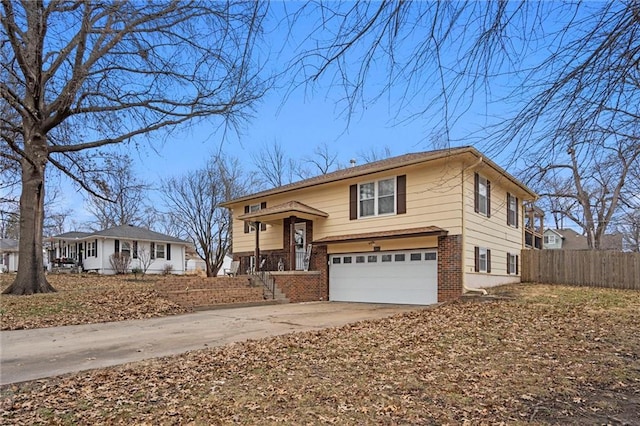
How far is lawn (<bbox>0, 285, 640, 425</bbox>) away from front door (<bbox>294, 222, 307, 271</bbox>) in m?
9.70

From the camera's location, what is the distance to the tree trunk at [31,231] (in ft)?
44.2

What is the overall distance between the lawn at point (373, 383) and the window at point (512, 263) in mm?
9225

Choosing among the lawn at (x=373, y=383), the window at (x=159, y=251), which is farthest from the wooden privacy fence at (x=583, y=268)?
the window at (x=159, y=251)

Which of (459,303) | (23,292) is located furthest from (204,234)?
(459,303)

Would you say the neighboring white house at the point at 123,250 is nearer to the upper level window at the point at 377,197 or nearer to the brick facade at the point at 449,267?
the upper level window at the point at 377,197

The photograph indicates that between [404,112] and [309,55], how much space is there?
0.82 meters

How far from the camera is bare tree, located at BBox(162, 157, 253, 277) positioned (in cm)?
2692

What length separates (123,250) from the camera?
29297 millimetres

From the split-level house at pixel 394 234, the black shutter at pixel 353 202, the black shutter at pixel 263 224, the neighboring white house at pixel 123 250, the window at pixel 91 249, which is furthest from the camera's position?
the window at pixel 91 249

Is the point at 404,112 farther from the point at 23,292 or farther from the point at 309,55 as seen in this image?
the point at 23,292

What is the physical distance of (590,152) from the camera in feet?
11.6

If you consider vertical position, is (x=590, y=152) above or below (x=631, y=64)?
below

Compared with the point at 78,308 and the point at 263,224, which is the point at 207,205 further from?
the point at 78,308

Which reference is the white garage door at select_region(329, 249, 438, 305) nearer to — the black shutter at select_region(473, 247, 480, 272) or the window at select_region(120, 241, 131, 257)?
the black shutter at select_region(473, 247, 480, 272)
